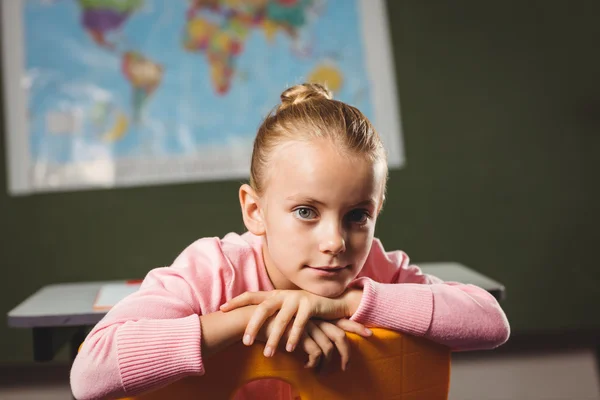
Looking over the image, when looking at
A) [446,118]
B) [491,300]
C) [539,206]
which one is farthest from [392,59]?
[491,300]

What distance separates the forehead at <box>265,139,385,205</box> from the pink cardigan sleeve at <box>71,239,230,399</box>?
9.6 inches

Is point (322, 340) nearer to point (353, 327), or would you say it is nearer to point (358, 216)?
point (353, 327)

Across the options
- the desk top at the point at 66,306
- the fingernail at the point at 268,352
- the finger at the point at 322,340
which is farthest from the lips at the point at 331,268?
the desk top at the point at 66,306

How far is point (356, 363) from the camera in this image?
0.86 m

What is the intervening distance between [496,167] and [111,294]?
225 centimetres

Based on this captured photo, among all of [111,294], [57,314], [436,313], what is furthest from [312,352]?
[111,294]

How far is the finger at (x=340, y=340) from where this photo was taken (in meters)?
0.85

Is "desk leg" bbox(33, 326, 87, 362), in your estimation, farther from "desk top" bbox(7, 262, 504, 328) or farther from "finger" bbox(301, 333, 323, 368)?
"finger" bbox(301, 333, 323, 368)

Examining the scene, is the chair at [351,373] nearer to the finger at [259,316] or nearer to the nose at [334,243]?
the finger at [259,316]

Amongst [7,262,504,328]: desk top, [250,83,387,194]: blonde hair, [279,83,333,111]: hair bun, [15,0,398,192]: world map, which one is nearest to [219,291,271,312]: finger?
[250,83,387,194]: blonde hair

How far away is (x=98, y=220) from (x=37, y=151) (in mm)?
418

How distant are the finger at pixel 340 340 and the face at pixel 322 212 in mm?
107

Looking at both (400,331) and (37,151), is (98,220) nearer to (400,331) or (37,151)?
(37,151)

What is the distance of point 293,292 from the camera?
950 mm
